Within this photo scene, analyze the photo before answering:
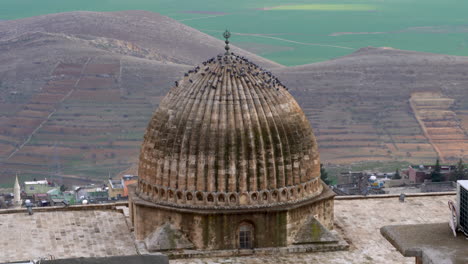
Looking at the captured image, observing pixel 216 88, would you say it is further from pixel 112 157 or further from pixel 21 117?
pixel 21 117

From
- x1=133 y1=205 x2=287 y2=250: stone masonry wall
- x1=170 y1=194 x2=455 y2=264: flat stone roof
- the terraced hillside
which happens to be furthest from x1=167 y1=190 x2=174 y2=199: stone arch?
the terraced hillside

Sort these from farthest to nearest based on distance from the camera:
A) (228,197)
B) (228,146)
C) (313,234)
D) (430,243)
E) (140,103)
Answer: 1. (140,103)
2. (313,234)
3. (228,146)
4. (228,197)
5. (430,243)

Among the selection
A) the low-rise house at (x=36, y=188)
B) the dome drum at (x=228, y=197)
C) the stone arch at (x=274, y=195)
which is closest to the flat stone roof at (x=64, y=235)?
the dome drum at (x=228, y=197)

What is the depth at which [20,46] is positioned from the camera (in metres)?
180

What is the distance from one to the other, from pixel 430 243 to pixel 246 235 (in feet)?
53.4

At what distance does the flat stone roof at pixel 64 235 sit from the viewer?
43.9 meters

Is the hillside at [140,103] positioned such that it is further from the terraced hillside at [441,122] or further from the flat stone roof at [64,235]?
the flat stone roof at [64,235]

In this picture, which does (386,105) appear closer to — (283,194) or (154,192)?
(283,194)

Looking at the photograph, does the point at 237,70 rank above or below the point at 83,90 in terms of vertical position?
above

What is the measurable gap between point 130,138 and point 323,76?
106ft

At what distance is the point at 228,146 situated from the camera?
4300 centimetres

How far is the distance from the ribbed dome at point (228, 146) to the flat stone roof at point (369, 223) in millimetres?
2163

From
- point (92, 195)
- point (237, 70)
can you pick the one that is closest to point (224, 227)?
point (237, 70)

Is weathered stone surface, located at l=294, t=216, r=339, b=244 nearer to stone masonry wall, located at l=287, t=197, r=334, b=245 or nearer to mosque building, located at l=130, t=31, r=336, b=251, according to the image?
mosque building, located at l=130, t=31, r=336, b=251
